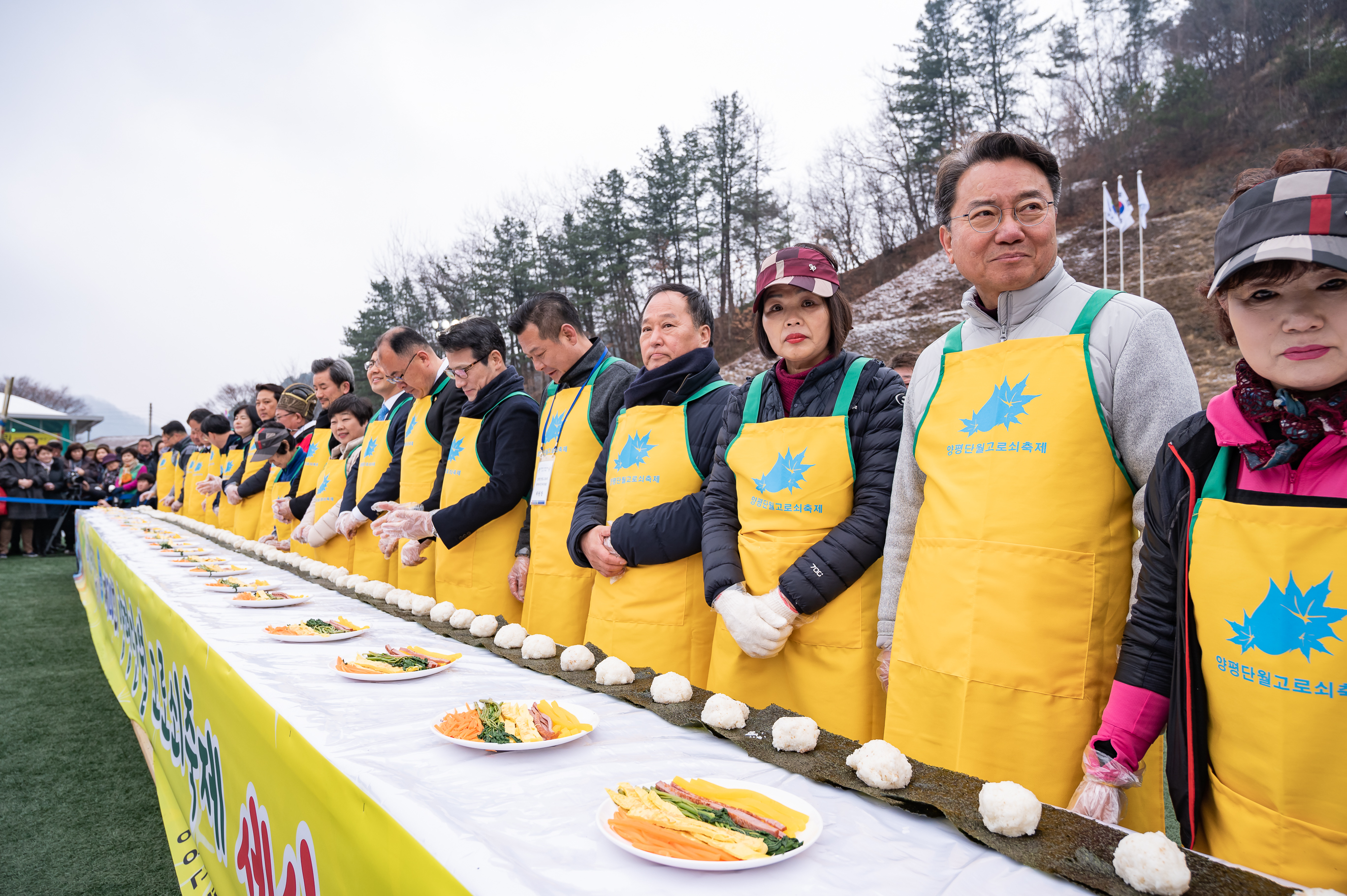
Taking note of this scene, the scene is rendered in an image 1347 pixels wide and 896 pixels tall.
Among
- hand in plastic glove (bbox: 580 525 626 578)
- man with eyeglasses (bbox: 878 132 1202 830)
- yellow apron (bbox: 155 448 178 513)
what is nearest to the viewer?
man with eyeglasses (bbox: 878 132 1202 830)

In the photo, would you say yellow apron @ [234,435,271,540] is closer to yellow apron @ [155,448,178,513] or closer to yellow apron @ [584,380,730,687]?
yellow apron @ [155,448,178,513]

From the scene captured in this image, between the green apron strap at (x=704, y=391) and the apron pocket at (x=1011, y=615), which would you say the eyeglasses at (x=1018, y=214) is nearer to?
the apron pocket at (x=1011, y=615)

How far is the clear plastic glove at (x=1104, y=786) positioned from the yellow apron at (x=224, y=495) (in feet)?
25.5

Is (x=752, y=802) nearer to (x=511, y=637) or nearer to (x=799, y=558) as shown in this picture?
(x=799, y=558)

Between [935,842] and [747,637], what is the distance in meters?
0.96

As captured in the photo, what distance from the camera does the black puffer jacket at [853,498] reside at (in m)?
1.83

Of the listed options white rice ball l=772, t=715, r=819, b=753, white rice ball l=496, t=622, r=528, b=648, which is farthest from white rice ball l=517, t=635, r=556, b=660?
white rice ball l=772, t=715, r=819, b=753

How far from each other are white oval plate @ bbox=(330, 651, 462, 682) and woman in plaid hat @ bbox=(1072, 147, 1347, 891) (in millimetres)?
1332

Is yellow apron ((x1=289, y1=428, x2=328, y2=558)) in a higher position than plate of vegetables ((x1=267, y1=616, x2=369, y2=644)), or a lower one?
higher

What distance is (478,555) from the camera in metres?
3.42

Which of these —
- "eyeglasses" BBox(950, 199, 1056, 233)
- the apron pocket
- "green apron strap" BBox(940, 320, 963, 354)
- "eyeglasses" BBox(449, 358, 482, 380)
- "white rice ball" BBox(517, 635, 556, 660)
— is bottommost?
"white rice ball" BBox(517, 635, 556, 660)

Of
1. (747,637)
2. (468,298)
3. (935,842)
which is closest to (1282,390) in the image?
(935,842)

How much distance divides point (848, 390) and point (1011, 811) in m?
1.27

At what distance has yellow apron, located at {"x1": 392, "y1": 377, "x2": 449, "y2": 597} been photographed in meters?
3.87
